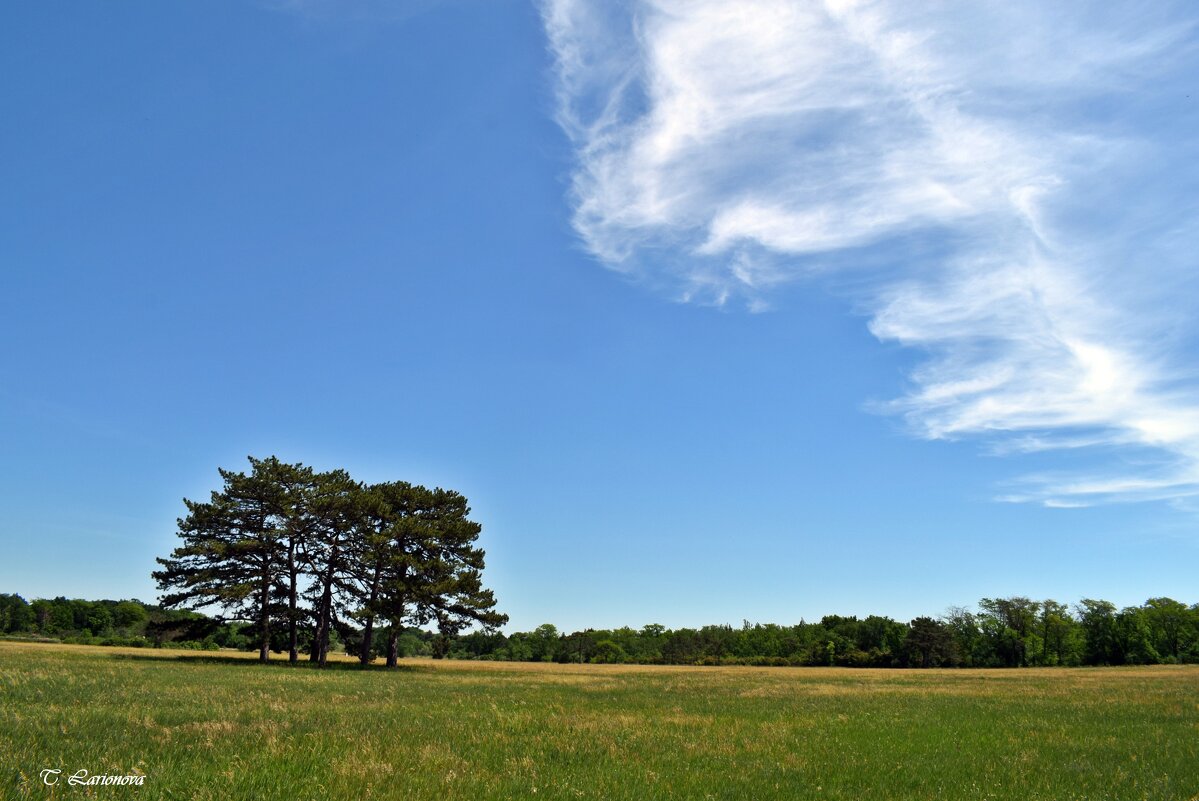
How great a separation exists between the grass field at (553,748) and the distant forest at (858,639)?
8207cm

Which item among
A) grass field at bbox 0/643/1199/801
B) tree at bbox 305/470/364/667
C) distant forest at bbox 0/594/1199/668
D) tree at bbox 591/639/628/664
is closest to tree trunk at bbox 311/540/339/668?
tree at bbox 305/470/364/667

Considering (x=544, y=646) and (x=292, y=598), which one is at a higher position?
(x=292, y=598)

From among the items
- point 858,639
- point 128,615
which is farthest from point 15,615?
point 858,639

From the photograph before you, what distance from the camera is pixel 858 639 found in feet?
437

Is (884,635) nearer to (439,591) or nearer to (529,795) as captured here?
(439,591)

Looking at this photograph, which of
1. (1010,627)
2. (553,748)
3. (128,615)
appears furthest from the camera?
(128,615)

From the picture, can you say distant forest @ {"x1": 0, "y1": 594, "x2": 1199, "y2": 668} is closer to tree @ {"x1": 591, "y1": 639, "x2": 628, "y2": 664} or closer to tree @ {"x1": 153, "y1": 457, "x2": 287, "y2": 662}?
tree @ {"x1": 591, "y1": 639, "x2": 628, "y2": 664}

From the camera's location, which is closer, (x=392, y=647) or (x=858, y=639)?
(x=392, y=647)

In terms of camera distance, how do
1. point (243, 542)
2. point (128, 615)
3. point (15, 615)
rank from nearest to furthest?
point (243, 542), point (15, 615), point (128, 615)

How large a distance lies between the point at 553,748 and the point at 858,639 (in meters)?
136

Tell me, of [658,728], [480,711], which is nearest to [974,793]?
[658,728]

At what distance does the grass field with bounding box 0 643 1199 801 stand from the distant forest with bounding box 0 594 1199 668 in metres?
82.1

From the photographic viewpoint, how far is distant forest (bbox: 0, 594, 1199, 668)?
371ft

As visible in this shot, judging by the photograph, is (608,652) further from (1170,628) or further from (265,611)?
(265,611)
